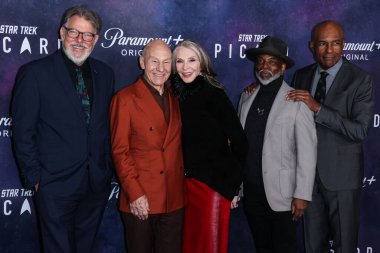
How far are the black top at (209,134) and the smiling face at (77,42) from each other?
65cm

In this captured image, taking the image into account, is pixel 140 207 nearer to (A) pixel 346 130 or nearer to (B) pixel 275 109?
(B) pixel 275 109

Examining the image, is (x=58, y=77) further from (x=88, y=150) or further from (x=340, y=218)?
(x=340, y=218)

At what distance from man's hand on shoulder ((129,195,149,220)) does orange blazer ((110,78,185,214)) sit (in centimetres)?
3

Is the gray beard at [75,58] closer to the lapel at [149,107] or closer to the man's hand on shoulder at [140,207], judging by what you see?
the lapel at [149,107]

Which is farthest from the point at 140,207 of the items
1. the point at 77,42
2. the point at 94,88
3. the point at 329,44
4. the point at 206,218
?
the point at 329,44

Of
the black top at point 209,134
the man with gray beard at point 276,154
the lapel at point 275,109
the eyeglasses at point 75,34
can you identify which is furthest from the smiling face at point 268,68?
the eyeglasses at point 75,34

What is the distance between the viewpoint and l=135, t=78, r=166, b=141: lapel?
2.92 m

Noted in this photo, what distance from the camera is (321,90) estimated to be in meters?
3.52

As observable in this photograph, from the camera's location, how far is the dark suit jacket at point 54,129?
9.28 feet

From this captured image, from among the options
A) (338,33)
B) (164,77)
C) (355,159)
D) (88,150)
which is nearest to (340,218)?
(355,159)

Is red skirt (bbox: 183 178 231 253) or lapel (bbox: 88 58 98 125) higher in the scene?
lapel (bbox: 88 58 98 125)

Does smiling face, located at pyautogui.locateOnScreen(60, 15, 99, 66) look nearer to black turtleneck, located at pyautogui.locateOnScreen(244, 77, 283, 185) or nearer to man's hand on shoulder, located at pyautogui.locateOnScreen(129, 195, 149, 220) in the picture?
man's hand on shoulder, located at pyautogui.locateOnScreen(129, 195, 149, 220)

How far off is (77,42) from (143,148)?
0.82 metres

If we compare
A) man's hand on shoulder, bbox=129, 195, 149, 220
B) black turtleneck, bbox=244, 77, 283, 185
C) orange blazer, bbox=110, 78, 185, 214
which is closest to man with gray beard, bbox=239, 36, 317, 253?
black turtleneck, bbox=244, 77, 283, 185
